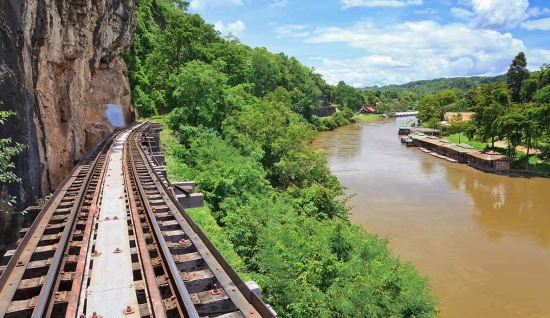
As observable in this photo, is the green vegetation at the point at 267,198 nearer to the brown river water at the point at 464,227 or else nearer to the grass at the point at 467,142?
the brown river water at the point at 464,227

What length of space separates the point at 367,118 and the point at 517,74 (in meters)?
52.5

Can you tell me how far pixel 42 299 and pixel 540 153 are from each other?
4937cm

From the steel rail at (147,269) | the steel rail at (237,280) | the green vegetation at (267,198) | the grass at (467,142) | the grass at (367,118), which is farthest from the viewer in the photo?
the grass at (367,118)

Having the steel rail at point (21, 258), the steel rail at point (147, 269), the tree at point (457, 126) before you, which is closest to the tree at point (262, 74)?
the tree at point (457, 126)

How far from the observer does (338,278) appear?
11336 millimetres

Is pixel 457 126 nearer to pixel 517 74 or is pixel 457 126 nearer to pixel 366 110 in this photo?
pixel 517 74

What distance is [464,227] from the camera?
24766 millimetres

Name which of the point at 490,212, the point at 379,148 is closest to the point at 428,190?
the point at 490,212

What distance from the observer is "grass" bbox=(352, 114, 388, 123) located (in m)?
115

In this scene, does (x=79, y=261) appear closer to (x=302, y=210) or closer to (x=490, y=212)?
(x=302, y=210)

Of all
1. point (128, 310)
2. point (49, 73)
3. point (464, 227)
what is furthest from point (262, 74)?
point (128, 310)

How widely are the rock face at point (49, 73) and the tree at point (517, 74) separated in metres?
69.8

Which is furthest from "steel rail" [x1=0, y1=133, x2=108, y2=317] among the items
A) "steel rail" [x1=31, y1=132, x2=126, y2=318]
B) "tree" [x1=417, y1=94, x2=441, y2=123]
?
"tree" [x1=417, y1=94, x2=441, y2=123]

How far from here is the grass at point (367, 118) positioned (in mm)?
115463
